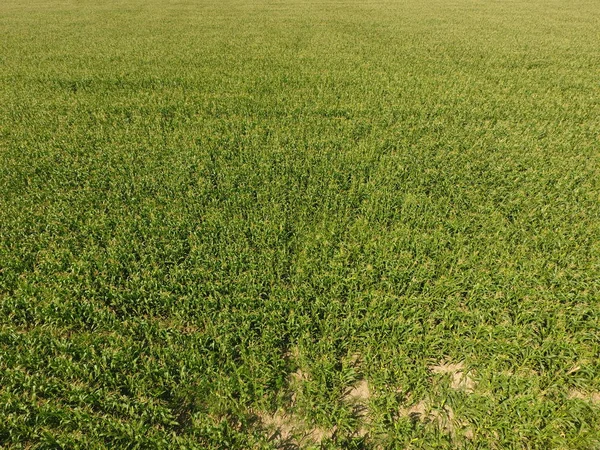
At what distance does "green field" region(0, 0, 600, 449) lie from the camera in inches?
→ 93.9

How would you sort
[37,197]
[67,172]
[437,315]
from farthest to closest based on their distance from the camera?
[67,172] → [37,197] → [437,315]

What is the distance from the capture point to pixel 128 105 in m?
7.83

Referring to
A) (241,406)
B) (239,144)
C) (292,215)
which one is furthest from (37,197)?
(241,406)

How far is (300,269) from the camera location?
3521 mm

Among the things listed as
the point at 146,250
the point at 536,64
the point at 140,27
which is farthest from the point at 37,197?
the point at 140,27

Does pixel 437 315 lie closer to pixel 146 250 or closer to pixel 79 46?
pixel 146 250

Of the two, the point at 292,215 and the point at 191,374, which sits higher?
the point at 292,215

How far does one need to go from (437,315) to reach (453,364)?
46 cm

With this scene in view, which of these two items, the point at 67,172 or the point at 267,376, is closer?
the point at 267,376

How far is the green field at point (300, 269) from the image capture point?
2.38m

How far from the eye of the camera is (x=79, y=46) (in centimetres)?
1381

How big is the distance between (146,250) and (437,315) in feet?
10.9

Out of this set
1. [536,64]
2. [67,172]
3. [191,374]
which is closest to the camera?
[191,374]

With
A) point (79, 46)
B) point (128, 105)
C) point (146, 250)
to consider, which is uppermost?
point (79, 46)
